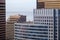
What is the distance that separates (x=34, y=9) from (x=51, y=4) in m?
0.30

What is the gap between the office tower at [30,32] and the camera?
2.58m

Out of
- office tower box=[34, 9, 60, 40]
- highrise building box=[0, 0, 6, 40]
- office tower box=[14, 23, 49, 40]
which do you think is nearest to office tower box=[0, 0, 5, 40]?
highrise building box=[0, 0, 6, 40]

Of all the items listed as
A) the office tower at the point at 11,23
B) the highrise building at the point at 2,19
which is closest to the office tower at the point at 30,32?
the office tower at the point at 11,23

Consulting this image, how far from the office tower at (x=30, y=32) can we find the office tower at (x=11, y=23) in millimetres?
56

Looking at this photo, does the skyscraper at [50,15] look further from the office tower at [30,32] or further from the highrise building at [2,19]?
the highrise building at [2,19]

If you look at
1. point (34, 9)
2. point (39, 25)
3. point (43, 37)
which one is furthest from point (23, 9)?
point (43, 37)

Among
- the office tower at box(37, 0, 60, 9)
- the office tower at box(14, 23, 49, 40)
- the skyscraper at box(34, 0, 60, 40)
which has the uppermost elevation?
the office tower at box(37, 0, 60, 9)

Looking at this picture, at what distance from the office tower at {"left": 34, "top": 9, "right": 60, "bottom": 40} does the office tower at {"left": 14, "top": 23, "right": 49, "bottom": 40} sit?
0.07 meters

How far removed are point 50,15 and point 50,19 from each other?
0.19 ft

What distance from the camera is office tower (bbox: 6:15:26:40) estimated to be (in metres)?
2.61

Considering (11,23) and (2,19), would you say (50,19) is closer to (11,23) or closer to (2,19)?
(11,23)

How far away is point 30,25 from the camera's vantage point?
2.61 meters

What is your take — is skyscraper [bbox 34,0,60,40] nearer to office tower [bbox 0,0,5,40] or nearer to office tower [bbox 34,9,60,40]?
office tower [bbox 34,9,60,40]

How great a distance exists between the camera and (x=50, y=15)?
2646 mm
